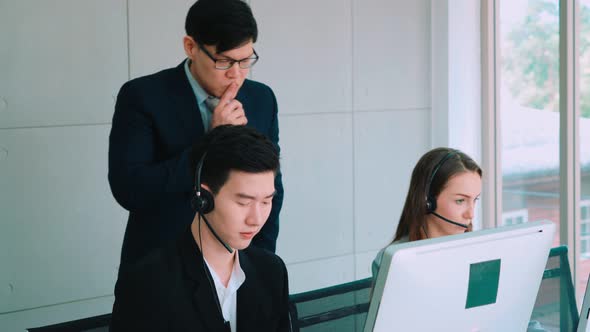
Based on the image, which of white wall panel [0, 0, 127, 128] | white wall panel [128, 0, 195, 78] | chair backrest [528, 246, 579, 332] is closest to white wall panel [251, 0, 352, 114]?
white wall panel [128, 0, 195, 78]

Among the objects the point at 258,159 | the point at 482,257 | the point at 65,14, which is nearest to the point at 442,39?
the point at 65,14

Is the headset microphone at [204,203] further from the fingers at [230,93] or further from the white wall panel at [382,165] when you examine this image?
the white wall panel at [382,165]

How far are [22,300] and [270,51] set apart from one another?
1.55 m

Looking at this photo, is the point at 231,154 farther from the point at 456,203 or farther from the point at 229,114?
the point at 456,203

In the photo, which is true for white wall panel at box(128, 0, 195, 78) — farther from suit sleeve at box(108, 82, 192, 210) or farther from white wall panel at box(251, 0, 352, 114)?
suit sleeve at box(108, 82, 192, 210)

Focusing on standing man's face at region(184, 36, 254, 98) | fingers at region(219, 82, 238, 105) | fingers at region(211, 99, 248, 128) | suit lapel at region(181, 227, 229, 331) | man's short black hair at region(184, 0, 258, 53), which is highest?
man's short black hair at region(184, 0, 258, 53)

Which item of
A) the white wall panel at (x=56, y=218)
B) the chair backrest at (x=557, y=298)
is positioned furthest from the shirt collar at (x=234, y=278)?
the white wall panel at (x=56, y=218)

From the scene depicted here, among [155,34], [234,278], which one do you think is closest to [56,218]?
[155,34]

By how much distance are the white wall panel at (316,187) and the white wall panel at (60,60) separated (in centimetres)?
93

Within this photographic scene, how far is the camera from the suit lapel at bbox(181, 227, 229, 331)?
1.82 m

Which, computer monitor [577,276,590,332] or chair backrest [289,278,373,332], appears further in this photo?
chair backrest [289,278,373,332]

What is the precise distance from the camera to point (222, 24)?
2.20 meters

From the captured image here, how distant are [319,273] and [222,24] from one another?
231 centimetres

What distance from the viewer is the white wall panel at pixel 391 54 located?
4.36 metres
